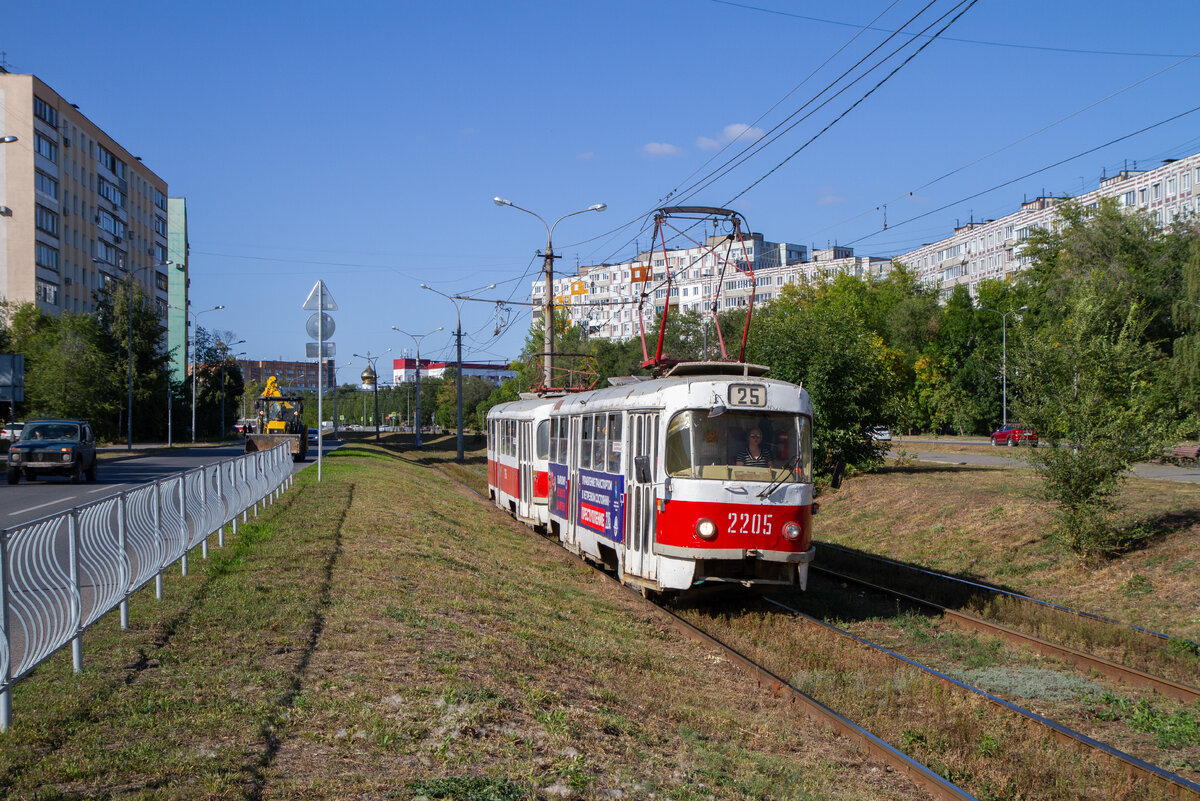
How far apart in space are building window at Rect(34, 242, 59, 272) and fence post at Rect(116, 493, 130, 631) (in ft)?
202

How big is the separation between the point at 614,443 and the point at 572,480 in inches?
114

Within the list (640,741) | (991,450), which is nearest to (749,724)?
(640,741)

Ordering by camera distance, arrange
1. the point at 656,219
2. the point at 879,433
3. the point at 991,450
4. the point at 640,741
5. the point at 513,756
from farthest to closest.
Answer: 1. the point at 991,450
2. the point at 879,433
3. the point at 656,219
4. the point at 640,741
5. the point at 513,756

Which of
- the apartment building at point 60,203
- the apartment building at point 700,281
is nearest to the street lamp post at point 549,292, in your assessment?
the apartment building at point 60,203

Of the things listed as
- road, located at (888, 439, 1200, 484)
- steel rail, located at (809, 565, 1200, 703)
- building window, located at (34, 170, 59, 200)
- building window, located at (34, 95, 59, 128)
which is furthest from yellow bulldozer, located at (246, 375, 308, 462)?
steel rail, located at (809, 565, 1200, 703)

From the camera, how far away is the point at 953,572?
1691 cm

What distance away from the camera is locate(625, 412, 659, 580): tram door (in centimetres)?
1167

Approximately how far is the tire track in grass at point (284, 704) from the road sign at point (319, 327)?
28.0 feet

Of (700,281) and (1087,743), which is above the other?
(700,281)

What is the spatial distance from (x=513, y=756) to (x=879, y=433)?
2460cm

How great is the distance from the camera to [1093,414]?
1476cm

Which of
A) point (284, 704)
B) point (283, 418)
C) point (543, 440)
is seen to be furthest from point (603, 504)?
point (283, 418)

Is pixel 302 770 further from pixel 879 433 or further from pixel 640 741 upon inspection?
pixel 879 433

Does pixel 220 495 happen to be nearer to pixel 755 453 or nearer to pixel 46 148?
pixel 755 453
